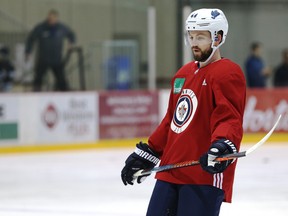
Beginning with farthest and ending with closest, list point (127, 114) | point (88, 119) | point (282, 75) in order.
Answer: point (282, 75)
point (127, 114)
point (88, 119)

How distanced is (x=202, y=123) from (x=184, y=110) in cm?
11

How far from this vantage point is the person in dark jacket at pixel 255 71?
48.0 feet

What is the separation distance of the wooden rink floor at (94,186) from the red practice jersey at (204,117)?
279 cm

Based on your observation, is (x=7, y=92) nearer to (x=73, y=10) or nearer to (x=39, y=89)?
(x=39, y=89)

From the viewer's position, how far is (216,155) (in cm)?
368

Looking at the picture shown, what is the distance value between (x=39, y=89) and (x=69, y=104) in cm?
54

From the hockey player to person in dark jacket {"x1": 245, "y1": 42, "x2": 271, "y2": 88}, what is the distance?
10611 mm

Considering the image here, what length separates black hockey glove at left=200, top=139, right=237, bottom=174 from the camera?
3684 millimetres

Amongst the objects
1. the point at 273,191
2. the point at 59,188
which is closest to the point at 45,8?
the point at 59,188

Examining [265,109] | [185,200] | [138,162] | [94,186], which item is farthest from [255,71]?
[185,200]

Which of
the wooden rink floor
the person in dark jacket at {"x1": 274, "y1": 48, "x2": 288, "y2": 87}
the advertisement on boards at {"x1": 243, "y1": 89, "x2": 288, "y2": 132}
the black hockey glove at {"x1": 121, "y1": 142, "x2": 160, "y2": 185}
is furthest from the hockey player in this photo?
the person in dark jacket at {"x1": 274, "y1": 48, "x2": 288, "y2": 87}

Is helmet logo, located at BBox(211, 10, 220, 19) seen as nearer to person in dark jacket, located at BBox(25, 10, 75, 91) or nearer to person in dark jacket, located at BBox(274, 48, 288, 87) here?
person in dark jacket, located at BBox(25, 10, 75, 91)

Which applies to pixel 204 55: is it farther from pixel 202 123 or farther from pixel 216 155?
pixel 216 155

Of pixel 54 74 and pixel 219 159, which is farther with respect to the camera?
pixel 54 74
